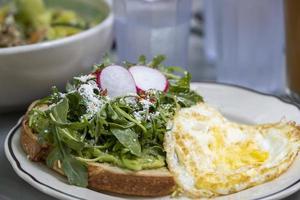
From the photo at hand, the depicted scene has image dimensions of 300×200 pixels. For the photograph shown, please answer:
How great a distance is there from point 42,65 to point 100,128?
1.12 feet

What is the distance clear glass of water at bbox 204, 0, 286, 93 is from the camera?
1720 mm

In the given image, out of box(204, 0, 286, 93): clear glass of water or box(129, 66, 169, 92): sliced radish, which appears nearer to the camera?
box(129, 66, 169, 92): sliced radish

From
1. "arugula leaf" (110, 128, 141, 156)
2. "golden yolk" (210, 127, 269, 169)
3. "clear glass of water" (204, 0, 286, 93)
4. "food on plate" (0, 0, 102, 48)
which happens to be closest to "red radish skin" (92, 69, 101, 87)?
"arugula leaf" (110, 128, 141, 156)

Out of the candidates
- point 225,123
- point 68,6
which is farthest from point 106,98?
point 68,6

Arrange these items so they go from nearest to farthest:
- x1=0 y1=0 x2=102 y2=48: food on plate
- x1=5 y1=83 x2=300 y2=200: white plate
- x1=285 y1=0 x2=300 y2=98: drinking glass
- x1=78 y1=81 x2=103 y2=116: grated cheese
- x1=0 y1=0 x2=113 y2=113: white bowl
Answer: x1=5 y1=83 x2=300 y2=200: white plate < x1=78 y1=81 x2=103 y2=116: grated cheese < x1=0 y1=0 x2=113 y2=113: white bowl < x1=285 y1=0 x2=300 y2=98: drinking glass < x1=0 y1=0 x2=102 y2=48: food on plate

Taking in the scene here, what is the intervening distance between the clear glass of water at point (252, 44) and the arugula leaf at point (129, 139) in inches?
25.9

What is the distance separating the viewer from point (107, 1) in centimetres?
182

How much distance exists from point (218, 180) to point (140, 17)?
0.72 m

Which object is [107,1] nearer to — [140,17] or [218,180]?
[140,17]

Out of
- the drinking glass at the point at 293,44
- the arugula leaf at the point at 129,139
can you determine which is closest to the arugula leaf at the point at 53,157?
the arugula leaf at the point at 129,139

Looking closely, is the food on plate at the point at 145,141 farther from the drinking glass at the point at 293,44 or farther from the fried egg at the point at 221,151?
the drinking glass at the point at 293,44

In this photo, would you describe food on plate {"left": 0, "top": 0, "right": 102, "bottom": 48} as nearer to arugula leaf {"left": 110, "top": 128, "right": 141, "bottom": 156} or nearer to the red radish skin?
the red radish skin

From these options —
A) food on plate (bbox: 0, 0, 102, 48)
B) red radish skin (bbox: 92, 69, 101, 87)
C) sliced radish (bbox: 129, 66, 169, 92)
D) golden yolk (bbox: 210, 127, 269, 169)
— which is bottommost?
golden yolk (bbox: 210, 127, 269, 169)

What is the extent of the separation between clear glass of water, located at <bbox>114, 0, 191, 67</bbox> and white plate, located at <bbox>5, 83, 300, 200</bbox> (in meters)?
0.25
